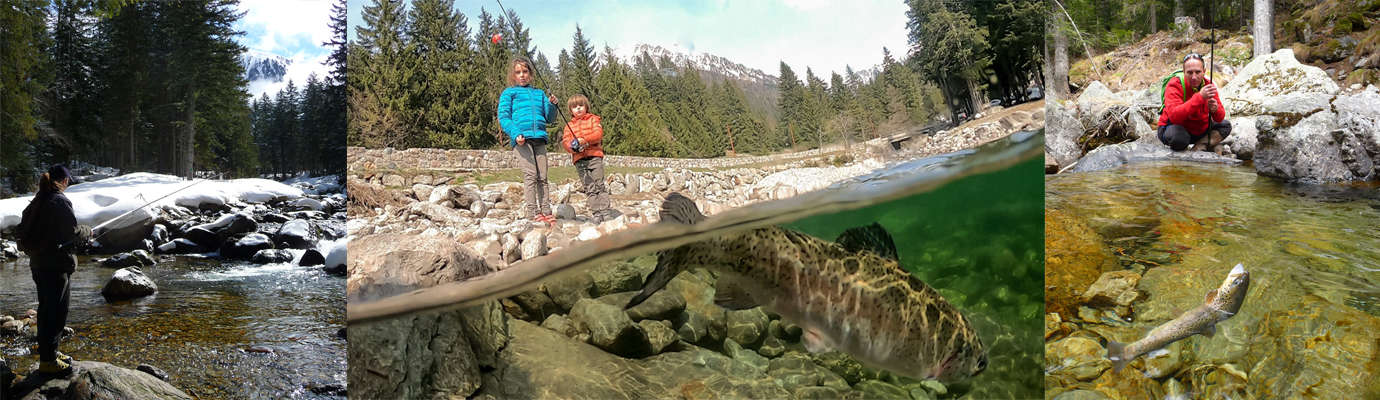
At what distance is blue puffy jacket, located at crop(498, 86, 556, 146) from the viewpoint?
1844mm

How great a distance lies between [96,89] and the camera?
2.57 m

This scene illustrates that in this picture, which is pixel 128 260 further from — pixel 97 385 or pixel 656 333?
pixel 656 333

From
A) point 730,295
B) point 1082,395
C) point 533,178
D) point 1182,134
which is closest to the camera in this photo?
point 533,178

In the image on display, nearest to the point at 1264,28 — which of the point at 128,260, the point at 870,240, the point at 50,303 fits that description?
the point at 870,240

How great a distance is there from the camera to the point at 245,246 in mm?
4176

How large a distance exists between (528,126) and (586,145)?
0.19 meters

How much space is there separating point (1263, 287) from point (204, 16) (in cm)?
637

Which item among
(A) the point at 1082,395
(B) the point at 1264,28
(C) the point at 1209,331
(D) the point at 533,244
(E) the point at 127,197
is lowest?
(A) the point at 1082,395

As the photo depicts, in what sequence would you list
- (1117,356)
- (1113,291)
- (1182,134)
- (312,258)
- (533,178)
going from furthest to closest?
1. (1182,134)
2. (312,258)
3. (1113,291)
4. (1117,356)
5. (533,178)

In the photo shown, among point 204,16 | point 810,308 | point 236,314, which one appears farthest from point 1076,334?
point 236,314

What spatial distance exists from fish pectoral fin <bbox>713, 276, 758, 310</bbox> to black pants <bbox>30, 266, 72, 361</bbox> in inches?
103

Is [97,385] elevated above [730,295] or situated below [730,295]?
below

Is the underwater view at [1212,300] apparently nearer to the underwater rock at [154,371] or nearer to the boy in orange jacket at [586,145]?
the boy in orange jacket at [586,145]

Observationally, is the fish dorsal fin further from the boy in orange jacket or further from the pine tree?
the pine tree
